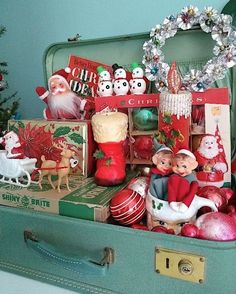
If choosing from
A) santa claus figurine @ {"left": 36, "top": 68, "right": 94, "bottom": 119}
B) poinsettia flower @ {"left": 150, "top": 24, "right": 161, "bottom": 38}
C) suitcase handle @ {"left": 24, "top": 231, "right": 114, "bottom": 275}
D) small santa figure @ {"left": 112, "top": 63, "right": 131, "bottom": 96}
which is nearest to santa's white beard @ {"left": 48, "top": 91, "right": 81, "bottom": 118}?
santa claus figurine @ {"left": 36, "top": 68, "right": 94, "bottom": 119}

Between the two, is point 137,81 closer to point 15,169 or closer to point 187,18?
point 187,18

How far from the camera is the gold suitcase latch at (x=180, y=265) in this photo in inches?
16.9

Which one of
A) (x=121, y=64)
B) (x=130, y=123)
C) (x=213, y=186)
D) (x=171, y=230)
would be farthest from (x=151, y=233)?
(x=121, y=64)

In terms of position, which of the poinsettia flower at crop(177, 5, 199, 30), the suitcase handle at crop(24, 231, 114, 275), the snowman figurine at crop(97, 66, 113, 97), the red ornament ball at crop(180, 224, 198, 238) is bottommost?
the suitcase handle at crop(24, 231, 114, 275)

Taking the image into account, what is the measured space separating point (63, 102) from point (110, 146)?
0.68 feet

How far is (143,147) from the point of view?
68cm

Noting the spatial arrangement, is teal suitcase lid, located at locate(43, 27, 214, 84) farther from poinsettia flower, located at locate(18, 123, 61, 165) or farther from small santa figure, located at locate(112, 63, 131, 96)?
poinsettia flower, located at locate(18, 123, 61, 165)

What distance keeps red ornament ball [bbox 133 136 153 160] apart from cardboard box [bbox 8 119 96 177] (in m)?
0.10

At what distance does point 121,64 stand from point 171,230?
0.45 metres

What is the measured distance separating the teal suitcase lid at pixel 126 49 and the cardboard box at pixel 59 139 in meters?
0.21

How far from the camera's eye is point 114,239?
1.56 ft

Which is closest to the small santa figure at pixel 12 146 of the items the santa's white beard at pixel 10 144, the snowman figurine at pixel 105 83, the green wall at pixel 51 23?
the santa's white beard at pixel 10 144

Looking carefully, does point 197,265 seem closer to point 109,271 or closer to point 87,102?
point 109,271

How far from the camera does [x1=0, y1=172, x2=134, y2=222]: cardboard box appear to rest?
507 mm
